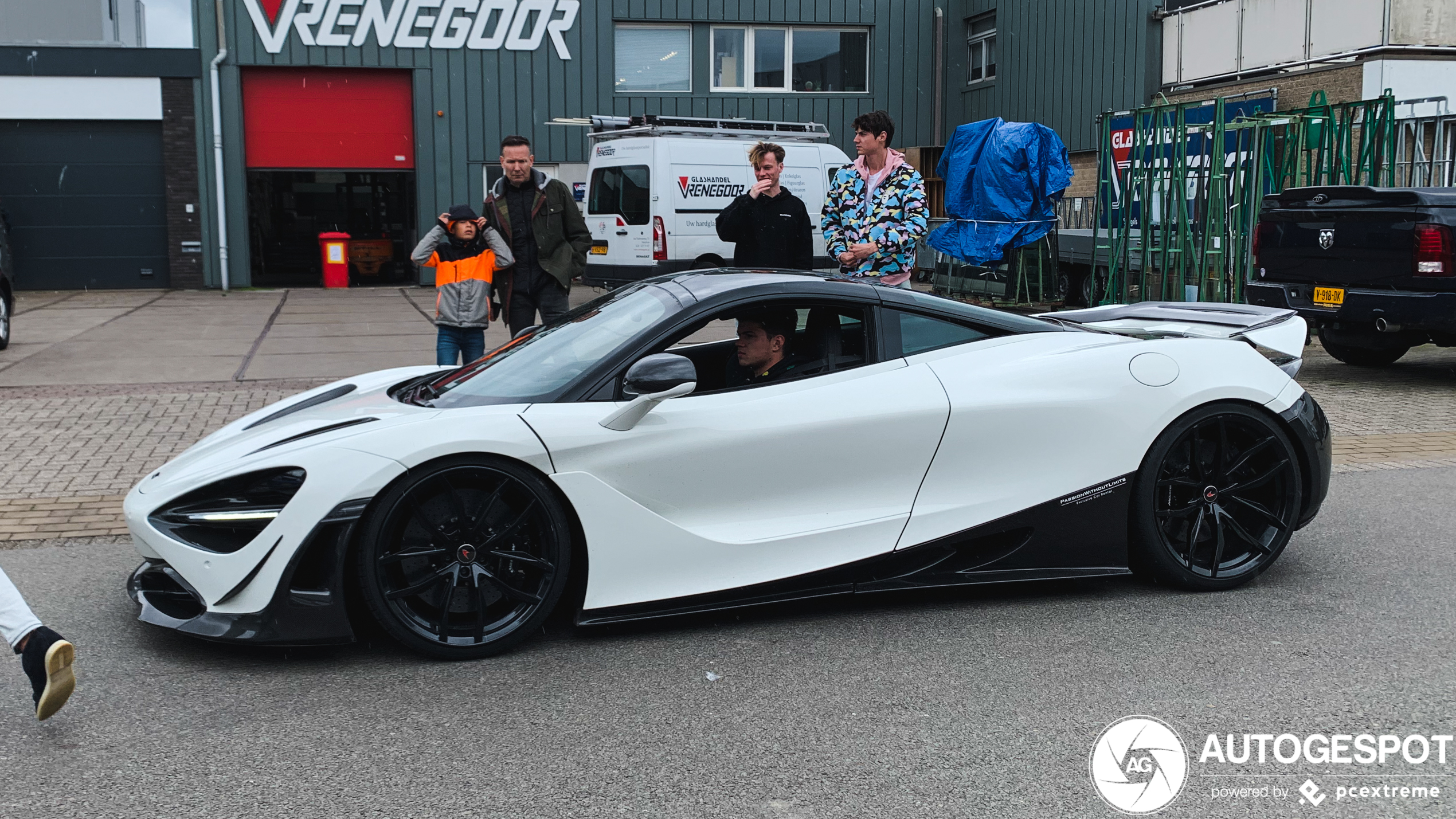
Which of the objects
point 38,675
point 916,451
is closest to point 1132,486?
point 916,451

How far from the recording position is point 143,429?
8055 mm

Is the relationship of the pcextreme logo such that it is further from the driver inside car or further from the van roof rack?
the driver inside car

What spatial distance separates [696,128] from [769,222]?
11209 mm

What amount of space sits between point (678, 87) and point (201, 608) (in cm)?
2174

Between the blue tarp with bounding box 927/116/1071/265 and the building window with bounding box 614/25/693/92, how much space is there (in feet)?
29.1

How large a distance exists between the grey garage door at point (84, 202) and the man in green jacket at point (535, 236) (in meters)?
17.5

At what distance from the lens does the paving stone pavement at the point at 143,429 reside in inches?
241

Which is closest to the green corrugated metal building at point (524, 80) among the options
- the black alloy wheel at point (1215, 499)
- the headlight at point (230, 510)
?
the black alloy wheel at point (1215, 499)

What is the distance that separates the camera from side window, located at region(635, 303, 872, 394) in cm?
445

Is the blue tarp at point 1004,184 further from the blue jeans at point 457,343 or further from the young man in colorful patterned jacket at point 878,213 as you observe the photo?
the blue jeans at point 457,343

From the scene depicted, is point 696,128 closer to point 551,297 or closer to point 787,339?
point 551,297

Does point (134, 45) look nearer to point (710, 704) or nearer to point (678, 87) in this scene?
point (678, 87)

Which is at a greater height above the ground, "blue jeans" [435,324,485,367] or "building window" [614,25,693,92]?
"building window" [614,25,693,92]

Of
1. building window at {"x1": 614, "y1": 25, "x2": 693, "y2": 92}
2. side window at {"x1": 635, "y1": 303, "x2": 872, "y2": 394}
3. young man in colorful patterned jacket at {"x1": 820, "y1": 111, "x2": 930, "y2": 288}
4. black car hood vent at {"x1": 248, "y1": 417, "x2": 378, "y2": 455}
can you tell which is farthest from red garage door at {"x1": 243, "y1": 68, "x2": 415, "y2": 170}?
black car hood vent at {"x1": 248, "y1": 417, "x2": 378, "y2": 455}
